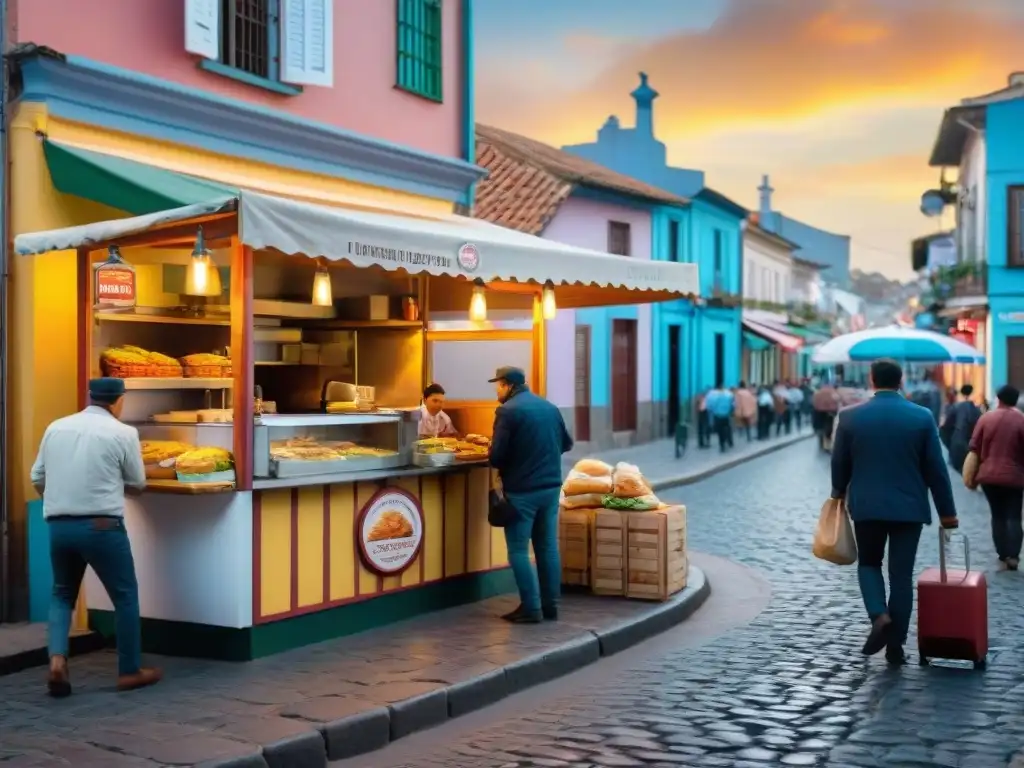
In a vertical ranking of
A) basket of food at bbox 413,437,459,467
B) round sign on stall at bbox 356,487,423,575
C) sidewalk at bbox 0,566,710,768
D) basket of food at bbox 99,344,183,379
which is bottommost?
sidewalk at bbox 0,566,710,768

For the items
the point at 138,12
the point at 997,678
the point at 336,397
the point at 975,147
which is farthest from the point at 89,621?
the point at 975,147

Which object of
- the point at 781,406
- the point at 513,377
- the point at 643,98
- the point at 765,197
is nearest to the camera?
the point at 513,377

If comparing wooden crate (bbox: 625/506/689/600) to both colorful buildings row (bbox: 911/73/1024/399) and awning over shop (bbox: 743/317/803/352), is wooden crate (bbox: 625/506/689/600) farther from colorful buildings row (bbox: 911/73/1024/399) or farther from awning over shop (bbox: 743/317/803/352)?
awning over shop (bbox: 743/317/803/352)

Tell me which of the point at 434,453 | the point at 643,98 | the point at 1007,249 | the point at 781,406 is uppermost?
the point at 643,98

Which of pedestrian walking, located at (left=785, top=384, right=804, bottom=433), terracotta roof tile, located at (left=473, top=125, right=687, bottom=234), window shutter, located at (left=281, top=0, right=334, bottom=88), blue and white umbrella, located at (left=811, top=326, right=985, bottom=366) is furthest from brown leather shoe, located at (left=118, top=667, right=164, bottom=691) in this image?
pedestrian walking, located at (left=785, top=384, right=804, bottom=433)

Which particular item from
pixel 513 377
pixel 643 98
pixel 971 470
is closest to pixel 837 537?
pixel 513 377

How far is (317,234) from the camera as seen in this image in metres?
7.71

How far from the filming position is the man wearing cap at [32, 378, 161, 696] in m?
6.89

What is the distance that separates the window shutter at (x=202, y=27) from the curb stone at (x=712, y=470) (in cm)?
784

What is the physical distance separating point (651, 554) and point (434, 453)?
6.35 ft

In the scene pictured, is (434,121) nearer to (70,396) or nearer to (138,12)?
(138,12)

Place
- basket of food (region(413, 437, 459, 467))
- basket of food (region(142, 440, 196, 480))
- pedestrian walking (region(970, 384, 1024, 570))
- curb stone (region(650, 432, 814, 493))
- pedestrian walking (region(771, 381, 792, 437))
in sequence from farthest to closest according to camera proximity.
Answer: pedestrian walking (region(771, 381, 792, 437)), curb stone (region(650, 432, 814, 493)), pedestrian walking (region(970, 384, 1024, 570)), basket of food (region(413, 437, 459, 467)), basket of food (region(142, 440, 196, 480))

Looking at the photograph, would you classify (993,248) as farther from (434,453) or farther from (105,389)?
(105,389)

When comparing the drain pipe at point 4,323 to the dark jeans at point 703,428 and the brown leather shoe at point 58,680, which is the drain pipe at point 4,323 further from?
the dark jeans at point 703,428
